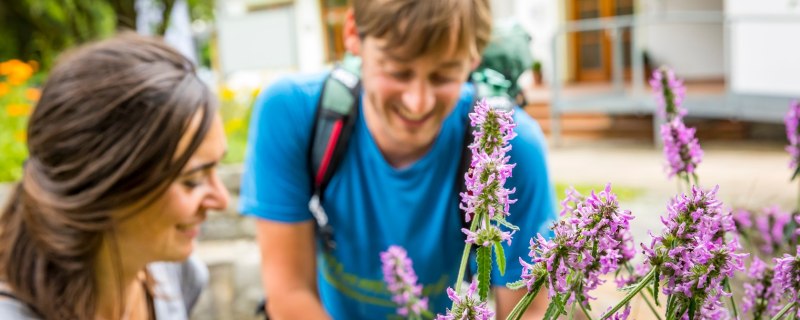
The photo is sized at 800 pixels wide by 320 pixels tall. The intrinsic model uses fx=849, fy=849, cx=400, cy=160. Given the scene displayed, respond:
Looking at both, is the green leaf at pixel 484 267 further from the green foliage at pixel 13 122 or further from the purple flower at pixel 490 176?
the green foliage at pixel 13 122

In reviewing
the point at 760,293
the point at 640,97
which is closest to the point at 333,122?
the point at 760,293

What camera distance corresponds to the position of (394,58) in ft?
4.79

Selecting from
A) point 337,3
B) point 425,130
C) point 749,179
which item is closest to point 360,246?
point 425,130

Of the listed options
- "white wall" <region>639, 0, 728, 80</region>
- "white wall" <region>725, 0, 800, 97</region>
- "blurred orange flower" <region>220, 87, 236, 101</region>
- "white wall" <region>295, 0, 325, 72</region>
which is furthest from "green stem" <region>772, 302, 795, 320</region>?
"white wall" <region>295, 0, 325, 72</region>

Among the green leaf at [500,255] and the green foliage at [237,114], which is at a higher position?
the green leaf at [500,255]

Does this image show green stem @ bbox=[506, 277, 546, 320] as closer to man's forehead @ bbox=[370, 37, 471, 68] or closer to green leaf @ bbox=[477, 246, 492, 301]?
green leaf @ bbox=[477, 246, 492, 301]

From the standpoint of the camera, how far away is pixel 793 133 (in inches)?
34.1

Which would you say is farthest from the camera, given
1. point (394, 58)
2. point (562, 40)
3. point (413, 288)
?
point (562, 40)

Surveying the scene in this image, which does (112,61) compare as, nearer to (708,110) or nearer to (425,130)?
(425,130)

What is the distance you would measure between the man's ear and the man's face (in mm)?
42

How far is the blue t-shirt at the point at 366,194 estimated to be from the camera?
1662 millimetres

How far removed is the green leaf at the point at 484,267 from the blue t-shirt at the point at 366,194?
111 centimetres

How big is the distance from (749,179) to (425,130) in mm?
590

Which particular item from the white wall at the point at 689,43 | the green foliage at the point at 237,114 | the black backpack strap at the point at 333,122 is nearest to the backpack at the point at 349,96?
the black backpack strap at the point at 333,122
